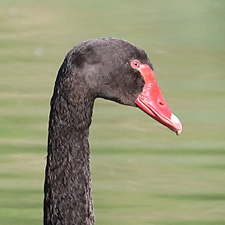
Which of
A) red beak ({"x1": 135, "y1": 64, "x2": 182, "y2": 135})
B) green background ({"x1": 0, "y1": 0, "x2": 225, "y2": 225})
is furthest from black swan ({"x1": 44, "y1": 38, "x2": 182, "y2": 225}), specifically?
green background ({"x1": 0, "y1": 0, "x2": 225, "y2": 225})

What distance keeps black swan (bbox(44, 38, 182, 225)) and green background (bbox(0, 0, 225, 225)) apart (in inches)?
64.5

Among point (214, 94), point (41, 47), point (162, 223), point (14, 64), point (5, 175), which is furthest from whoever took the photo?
point (41, 47)

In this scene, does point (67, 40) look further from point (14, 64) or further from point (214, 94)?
point (214, 94)

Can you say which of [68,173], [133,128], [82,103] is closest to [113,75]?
[82,103]

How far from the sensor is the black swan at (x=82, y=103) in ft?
16.3

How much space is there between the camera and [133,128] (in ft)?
27.7

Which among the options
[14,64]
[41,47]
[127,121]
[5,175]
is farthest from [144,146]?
[41,47]

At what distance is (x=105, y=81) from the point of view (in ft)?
16.6

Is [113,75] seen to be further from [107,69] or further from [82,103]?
[82,103]

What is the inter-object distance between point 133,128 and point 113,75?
11.1ft

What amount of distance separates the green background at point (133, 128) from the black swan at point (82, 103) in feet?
5.38

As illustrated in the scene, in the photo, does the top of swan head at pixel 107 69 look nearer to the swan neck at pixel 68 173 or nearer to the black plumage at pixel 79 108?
the black plumage at pixel 79 108

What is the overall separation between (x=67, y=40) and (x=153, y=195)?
4.39 m

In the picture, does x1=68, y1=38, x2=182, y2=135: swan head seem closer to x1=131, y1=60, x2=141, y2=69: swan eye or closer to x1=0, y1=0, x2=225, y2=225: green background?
x1=131, y1=60, x2=141, y2=69: swan eye
